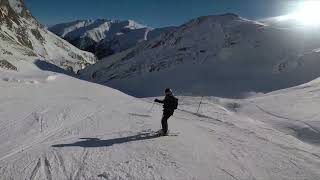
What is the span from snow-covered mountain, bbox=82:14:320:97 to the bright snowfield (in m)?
23.2

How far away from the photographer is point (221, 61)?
56.8 m

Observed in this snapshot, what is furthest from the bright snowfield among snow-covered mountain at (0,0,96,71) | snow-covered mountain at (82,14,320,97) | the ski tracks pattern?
snow-covered mountain at (0,0,96,71)

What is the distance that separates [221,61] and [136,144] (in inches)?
1810

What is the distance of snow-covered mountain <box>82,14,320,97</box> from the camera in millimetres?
45531

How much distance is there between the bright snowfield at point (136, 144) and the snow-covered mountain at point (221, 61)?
2319 centimetres

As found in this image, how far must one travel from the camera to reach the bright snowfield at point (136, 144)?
9.80m

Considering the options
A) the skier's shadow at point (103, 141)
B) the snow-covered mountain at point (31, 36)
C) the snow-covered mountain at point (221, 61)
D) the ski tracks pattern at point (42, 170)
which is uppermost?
the snow-covered mountain at point (31, 36)

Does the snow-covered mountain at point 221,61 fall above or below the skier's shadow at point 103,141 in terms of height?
above

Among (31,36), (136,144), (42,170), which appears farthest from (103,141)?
(31,36)

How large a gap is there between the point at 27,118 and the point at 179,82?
1495 inches

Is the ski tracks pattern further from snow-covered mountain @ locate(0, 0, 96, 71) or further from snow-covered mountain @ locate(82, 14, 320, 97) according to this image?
snow-covered mountain @ locate(0, 0, 96, 71)

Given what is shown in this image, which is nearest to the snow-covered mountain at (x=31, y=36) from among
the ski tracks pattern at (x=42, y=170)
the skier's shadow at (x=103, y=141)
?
the skier's shadow at (x=103, y=141)

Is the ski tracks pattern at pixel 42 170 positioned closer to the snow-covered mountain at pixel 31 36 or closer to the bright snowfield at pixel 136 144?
the bright snowfield at pixel 136 144

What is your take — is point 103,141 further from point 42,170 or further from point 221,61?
point 221,61
